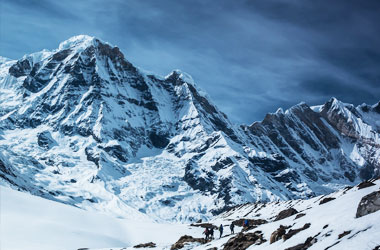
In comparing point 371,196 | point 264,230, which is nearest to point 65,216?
point 264,230

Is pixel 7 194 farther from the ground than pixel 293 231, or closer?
farther from the ground

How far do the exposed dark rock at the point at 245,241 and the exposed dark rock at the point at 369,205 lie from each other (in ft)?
34.0

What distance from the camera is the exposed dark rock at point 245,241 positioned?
3650cm

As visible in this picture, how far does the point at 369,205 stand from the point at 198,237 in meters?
54.5

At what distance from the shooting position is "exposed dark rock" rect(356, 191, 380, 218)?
27.5 metres

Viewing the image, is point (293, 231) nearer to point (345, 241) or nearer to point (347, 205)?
point (347, 205)

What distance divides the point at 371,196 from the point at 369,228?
4.38 meters

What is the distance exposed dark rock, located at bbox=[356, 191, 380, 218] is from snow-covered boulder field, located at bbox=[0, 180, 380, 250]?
0.09 meters

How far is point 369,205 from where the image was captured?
2780cm

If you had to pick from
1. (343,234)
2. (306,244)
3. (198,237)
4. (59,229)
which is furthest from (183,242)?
(343,234)

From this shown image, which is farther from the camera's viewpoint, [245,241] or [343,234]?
[245,241]

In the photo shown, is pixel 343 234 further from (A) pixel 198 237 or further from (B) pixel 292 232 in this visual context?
(A) pixel 198 237

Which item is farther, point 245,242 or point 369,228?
point 245,242

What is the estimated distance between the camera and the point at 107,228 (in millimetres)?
90062
